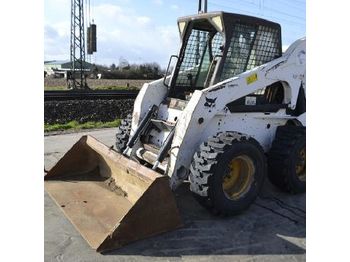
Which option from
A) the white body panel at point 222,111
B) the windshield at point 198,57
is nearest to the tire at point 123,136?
the white body panel at point 222,111

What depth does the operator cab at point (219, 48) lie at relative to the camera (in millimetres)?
4992

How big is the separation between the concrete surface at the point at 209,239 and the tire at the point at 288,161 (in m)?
0.31

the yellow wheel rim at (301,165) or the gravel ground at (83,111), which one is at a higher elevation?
the gravel ground at (83,111)

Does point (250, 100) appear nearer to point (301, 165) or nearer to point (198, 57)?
point (301, 165)

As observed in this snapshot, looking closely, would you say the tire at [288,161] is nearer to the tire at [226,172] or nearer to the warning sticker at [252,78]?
the tire at [226,172]

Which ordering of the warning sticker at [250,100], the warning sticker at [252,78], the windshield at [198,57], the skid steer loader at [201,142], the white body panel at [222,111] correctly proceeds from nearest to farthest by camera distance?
the skid steer loader at [201,142]
the white body panel at [222,111]
the warning sticker at [252,78]
the warning sticker at [250,100]
the windshield at [198,57]

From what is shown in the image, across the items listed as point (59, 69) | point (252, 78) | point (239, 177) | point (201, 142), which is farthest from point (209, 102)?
point (59, 69)

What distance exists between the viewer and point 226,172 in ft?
14.0

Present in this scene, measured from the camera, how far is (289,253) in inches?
141

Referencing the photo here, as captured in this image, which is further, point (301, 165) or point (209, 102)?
point (301, 165)

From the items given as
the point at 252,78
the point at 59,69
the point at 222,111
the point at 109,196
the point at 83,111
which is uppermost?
the point at 59,69

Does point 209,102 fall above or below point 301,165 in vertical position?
above

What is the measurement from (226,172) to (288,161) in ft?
3.31

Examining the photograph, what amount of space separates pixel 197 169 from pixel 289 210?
1231mm
